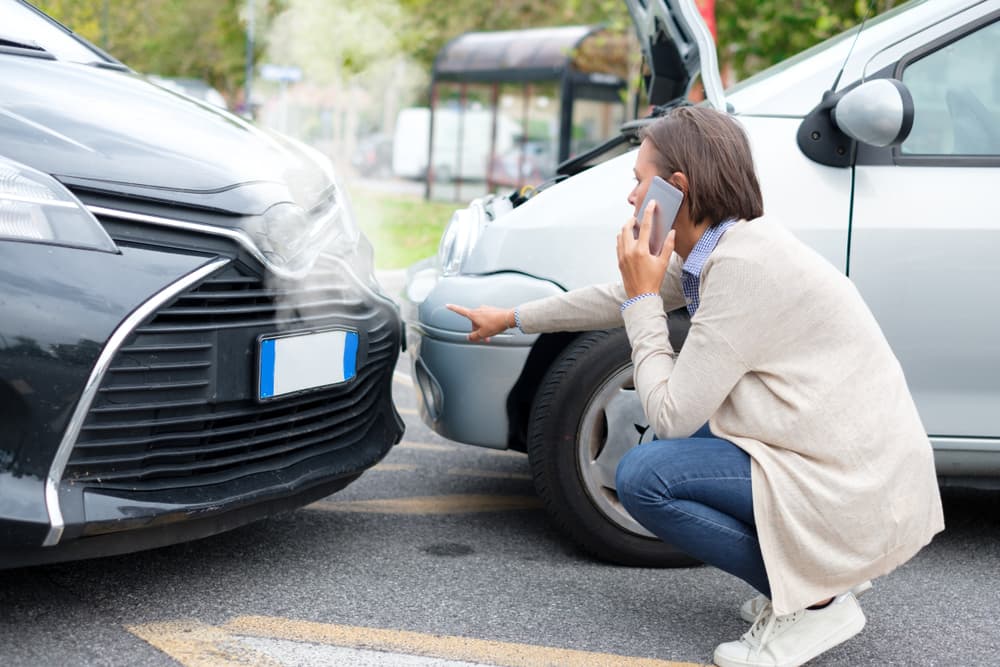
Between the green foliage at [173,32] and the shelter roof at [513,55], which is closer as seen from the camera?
the shelter roof at [513,55]

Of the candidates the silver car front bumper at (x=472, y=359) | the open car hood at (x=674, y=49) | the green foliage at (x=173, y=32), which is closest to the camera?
the silver car front bumper at (x=472, y=359)

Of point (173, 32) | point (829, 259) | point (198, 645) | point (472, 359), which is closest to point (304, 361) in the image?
point (472, 359)

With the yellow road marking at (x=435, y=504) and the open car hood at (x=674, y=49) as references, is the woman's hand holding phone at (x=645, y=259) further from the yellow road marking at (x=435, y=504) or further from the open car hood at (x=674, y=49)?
the yellow road marking at (x=435, y=504)

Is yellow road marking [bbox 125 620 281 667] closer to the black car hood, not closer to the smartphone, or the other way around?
the black car hood

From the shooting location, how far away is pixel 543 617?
8.52 ft

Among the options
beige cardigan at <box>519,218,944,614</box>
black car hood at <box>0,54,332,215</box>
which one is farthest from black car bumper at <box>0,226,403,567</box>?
beige cardigan at <box>519,218,944,614</box>

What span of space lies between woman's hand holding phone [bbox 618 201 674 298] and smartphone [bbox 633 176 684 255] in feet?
0.04

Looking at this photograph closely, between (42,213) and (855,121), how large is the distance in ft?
5.93

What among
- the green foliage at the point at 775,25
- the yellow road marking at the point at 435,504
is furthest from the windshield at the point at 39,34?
the green foliage at the point at 775,25

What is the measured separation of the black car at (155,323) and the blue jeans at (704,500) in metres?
0.81

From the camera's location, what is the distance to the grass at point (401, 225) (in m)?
11.1

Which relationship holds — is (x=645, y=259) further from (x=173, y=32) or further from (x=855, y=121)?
(x=173, y=32)

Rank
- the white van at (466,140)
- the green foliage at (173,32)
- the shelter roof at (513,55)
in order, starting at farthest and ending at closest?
the green foliage at (173,32) → the white van at (466,140) → the shelter roof at (513,55)

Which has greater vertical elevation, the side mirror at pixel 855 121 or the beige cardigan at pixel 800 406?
the side mirror at pixel 855 121
